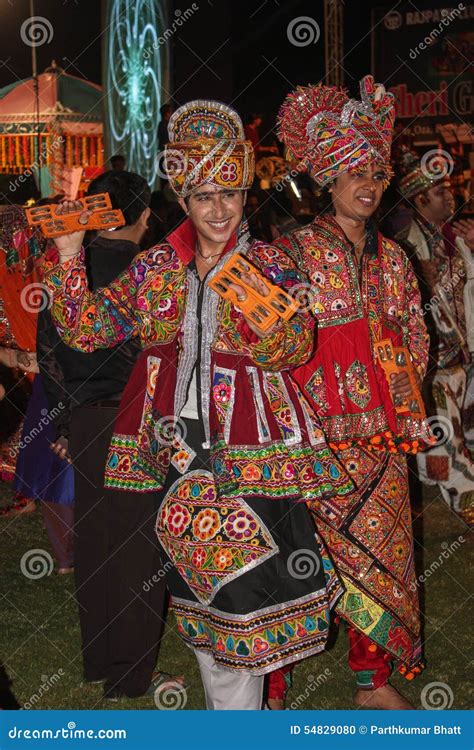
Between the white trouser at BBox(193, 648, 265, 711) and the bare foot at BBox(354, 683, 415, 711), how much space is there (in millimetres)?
1093

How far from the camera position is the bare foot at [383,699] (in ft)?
14.3

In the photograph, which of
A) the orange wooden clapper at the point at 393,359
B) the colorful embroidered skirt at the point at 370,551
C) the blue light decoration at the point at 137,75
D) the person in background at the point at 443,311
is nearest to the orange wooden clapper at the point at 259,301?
the orange wooden clapper at the point at 393,359

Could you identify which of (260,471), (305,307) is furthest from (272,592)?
(305,307)

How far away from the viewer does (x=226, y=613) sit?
3334 millimetres

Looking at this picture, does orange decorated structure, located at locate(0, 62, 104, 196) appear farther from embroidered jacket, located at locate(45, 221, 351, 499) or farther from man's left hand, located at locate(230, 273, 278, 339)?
man's left hand, located at locate(230, 273, 278, 339)

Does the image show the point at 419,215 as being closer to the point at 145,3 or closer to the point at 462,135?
the point at 145,3

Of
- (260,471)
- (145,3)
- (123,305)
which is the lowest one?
(260,471)

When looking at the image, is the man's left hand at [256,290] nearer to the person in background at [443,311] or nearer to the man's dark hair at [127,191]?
the man's dark hair at [127,191]

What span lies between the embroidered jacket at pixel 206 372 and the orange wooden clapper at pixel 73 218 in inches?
4.4

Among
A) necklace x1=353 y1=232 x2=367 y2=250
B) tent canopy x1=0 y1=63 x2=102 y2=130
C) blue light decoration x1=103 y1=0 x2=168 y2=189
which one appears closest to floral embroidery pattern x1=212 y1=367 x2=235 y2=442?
necklace x1=353 y1=232 x2=367 y2=250

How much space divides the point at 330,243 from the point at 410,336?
0.45 metres

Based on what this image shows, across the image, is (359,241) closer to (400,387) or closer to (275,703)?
(400,387)

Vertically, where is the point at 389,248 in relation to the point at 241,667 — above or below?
above

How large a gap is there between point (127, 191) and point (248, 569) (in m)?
2.00
